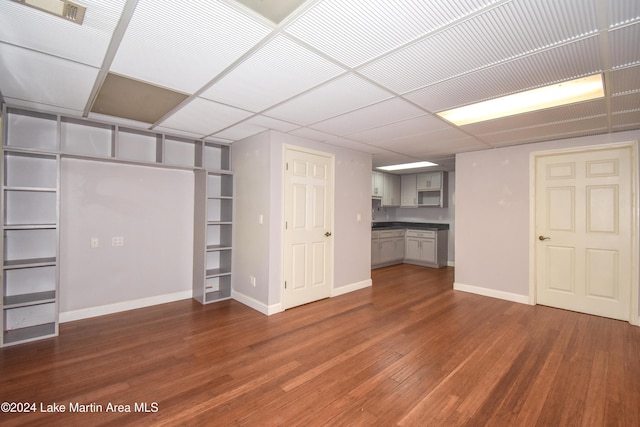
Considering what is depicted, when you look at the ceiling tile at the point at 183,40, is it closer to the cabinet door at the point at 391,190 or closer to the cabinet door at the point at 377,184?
the cabinet door at the point at 377,184

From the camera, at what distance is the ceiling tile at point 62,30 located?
5.14ft

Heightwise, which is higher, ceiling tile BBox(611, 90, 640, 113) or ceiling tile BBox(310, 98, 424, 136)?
ceiling tile BBox(310, 98, 424, 136)

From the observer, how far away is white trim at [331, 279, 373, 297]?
4656 millimetres

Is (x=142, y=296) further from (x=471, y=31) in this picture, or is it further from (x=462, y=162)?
(x=462, y=162)

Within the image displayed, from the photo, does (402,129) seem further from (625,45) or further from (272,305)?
(272,305)

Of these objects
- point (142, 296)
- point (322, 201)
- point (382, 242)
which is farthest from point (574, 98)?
point (142, 296)

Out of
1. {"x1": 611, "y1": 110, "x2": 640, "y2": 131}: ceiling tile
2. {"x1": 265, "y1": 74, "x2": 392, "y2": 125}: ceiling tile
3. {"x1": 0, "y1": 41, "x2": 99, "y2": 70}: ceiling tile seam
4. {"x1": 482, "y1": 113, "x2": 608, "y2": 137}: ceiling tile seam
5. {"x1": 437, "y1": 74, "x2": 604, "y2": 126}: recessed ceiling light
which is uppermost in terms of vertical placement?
{"x1": 437, "y1": 74, "x2": 604, "y2": 126}: recessed ceiling light

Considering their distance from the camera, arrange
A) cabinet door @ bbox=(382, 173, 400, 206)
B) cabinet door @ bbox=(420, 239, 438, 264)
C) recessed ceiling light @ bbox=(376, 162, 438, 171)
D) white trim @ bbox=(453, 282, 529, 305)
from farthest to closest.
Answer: cabinet door @ bbox=(382, 173, 400, 206)
cabinet door @ bbox=(420, 239, 438, 264)
recessed ceiling light @ bbox=(376, 162, 438, 171)
white trim @ bbox=(453, 282, 529, 305)

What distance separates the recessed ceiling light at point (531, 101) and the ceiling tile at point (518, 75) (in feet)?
0.70

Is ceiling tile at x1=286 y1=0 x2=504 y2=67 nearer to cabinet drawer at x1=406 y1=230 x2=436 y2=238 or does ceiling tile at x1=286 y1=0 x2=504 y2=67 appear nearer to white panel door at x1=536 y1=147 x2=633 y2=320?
white panel door at x1=536 y1=147 x2=633 y2=320

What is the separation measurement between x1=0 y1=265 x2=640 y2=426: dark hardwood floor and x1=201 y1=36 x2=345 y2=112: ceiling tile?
2456mm

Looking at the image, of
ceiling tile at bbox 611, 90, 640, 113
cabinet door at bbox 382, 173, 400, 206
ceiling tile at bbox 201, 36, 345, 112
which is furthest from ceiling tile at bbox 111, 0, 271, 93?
cabinet door at bbox 382, 173, 400, 206

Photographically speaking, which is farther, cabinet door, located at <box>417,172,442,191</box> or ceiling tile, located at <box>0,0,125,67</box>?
cabinet door, located at <box>417,172,442,191</box>

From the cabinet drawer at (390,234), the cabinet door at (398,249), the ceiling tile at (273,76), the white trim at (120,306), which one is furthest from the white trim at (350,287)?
the ceiling tile at (273,76)
